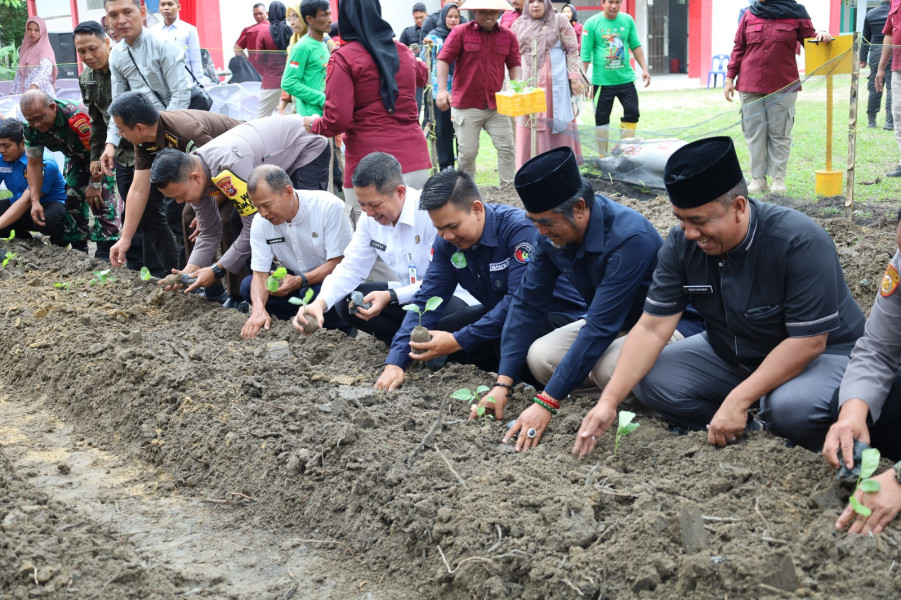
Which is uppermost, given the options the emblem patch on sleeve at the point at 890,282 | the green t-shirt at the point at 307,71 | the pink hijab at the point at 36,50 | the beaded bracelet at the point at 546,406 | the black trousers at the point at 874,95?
the pink hijab at the point at 36,50

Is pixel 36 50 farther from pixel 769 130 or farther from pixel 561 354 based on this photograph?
pixel 561 354

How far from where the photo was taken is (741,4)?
2216 cm

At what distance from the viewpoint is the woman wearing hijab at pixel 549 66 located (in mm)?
8383

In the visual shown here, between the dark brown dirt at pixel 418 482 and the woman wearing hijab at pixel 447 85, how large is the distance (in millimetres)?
4895

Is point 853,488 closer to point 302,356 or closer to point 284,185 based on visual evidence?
point 302,356

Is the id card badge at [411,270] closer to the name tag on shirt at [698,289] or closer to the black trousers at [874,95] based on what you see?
the name tag on shirt at [698,289]

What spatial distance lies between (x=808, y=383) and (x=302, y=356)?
2561mm

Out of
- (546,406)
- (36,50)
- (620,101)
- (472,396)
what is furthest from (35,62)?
(546,406)

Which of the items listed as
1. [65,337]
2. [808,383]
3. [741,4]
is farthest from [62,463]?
[741,4]

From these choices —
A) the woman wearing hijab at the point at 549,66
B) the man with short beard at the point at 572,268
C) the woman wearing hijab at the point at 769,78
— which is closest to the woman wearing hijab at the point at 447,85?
the woman wearing hijab at the point at 549,66

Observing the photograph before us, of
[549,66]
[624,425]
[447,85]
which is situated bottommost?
[624,425]

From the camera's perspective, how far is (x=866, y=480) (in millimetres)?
2350

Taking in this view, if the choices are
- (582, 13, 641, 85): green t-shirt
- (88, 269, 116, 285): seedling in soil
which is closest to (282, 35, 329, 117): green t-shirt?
(88, 269, 116, 285): seedling in soil

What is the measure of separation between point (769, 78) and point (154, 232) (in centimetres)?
526
